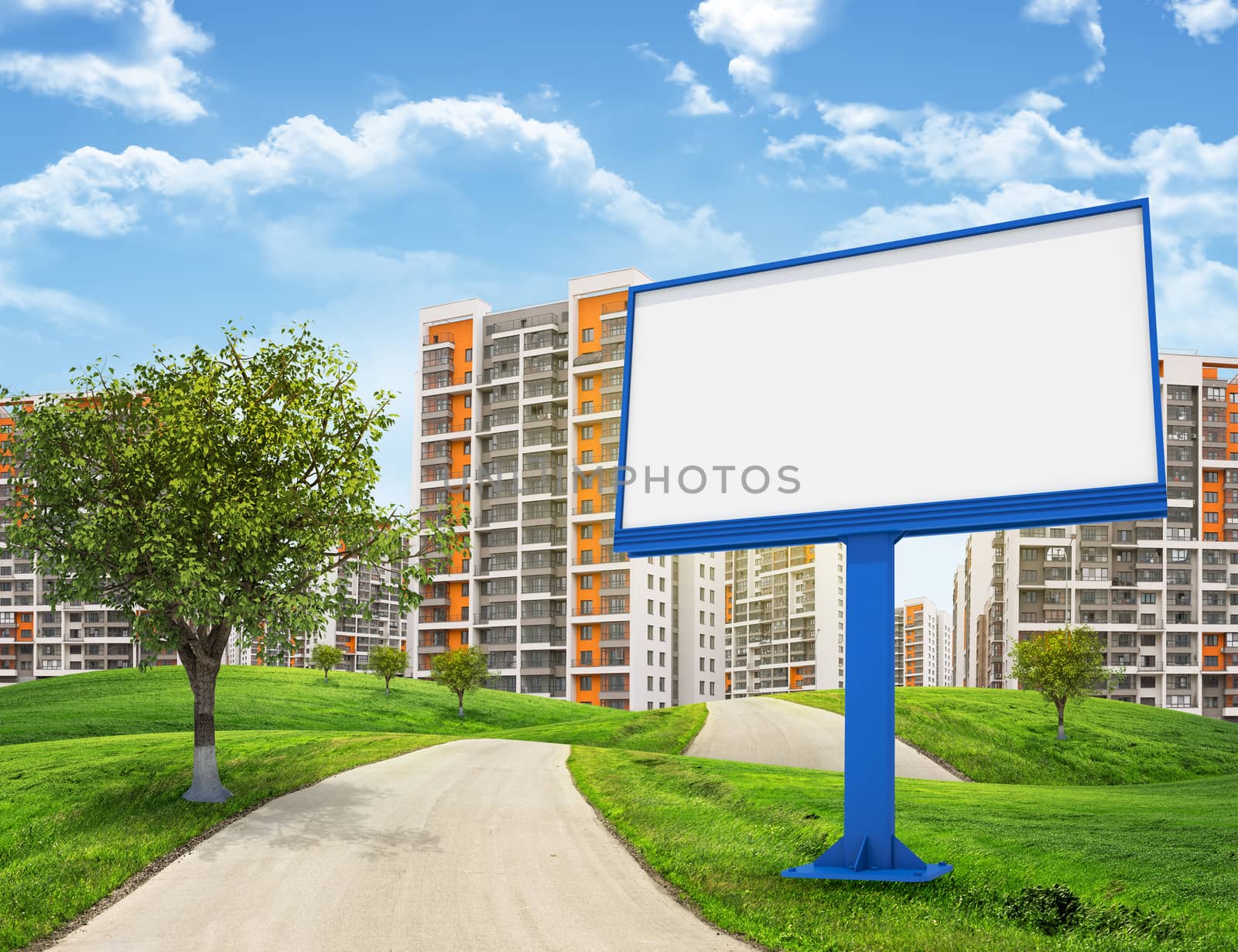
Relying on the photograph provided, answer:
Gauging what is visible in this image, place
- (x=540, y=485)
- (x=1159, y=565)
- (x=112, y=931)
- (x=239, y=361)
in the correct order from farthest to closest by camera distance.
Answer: (x=1159, y=565), (x=540, y=485), (x=239, y=361), (x=112, y=931)

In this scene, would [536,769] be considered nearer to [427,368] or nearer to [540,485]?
[540,485]

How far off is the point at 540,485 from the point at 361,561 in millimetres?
72065

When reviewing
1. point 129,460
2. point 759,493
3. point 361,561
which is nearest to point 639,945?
point 759,493

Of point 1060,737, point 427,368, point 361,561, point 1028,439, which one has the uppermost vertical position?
point 427,368

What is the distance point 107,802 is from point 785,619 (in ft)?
445

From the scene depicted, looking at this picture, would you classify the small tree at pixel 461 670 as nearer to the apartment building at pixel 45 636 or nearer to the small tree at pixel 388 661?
the small tree at pixel 388 661

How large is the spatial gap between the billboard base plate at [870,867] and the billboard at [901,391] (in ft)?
12.5

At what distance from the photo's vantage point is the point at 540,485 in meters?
95.8

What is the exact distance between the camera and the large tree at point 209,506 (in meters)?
21.4

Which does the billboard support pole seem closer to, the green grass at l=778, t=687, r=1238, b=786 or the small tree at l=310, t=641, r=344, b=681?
the green grass at l=778, t=687, r=1238, b=786

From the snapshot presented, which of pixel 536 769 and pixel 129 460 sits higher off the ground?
pixel 129 460

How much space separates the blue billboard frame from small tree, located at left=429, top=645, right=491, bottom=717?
43932 millimetres

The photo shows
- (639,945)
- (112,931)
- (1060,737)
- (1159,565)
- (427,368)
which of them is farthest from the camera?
(1159,565)

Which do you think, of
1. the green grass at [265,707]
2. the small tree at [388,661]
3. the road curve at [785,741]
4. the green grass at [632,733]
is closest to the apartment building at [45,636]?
the green grass at [265,707]
